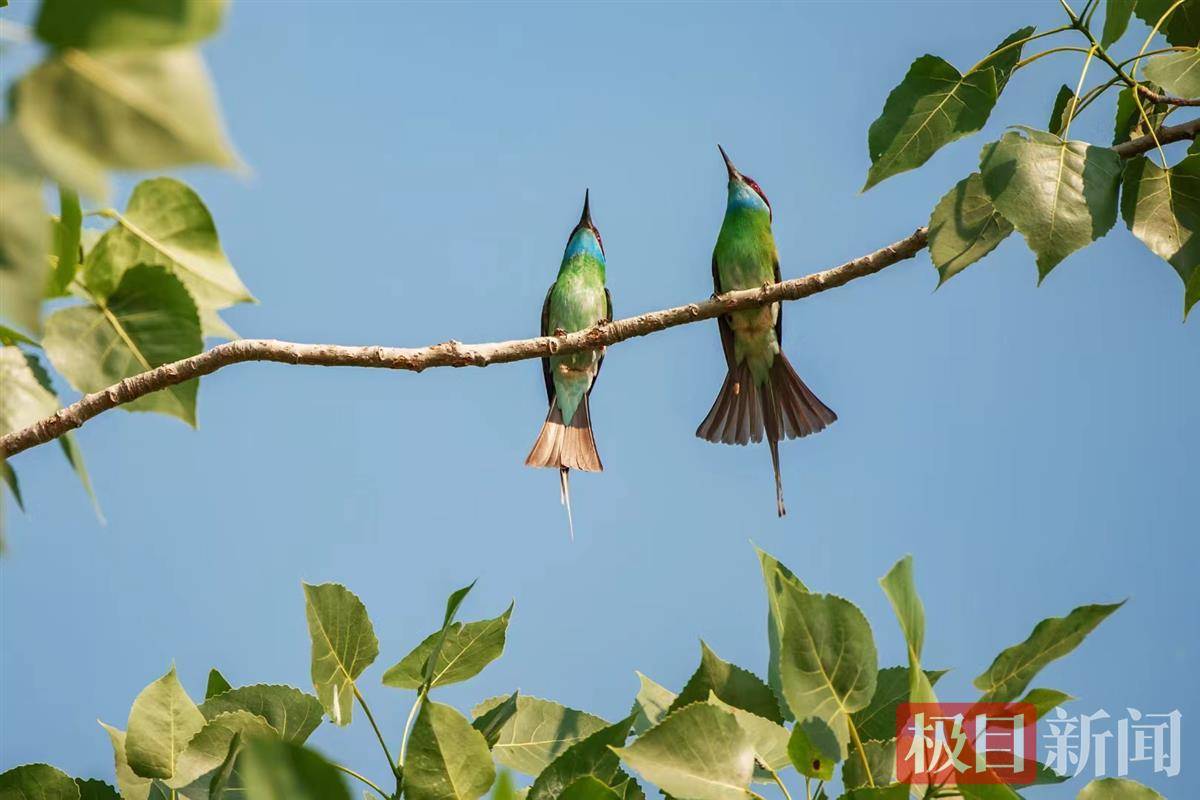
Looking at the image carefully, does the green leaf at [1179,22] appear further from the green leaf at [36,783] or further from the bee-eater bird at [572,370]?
the bee-eater bird at [572,370]

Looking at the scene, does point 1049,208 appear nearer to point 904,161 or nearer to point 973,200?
point 973,200

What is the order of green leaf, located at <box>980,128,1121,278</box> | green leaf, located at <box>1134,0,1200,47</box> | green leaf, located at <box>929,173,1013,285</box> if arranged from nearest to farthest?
green leaf, located at <box>980,128,1121,278</box> → green leaf, located at <box>929,173,1013,285</box> → green leaf, located at <box>1134,0,1200,47</box>

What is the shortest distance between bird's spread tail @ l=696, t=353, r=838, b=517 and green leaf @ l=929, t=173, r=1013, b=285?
355 centimetres

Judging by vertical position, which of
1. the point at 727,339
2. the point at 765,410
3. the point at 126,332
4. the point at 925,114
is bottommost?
the point at 126,332

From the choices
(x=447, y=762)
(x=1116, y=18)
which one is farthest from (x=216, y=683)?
(x=1116, y=18)

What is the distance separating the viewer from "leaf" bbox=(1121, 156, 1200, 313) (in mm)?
2139

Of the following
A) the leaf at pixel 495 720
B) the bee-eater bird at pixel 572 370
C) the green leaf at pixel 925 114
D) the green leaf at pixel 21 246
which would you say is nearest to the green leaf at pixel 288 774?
the green leaf at pixel 21 246

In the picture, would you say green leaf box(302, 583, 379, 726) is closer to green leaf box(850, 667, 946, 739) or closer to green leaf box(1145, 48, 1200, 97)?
green leaf box(850, 667, 946, 739)

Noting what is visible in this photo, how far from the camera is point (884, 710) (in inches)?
57.4

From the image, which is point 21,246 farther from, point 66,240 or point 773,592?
point 773,592

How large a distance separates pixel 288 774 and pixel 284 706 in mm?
1082

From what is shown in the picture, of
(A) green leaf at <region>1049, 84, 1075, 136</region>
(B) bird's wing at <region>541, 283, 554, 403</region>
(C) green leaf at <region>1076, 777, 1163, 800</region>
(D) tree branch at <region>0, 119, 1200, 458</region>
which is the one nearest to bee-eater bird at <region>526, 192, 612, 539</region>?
(B) bird's wing at <region>541, 283, 554, 403</region>

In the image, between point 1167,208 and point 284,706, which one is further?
point 1167,208

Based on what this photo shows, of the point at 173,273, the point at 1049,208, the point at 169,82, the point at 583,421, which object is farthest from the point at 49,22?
the point at 583,421
